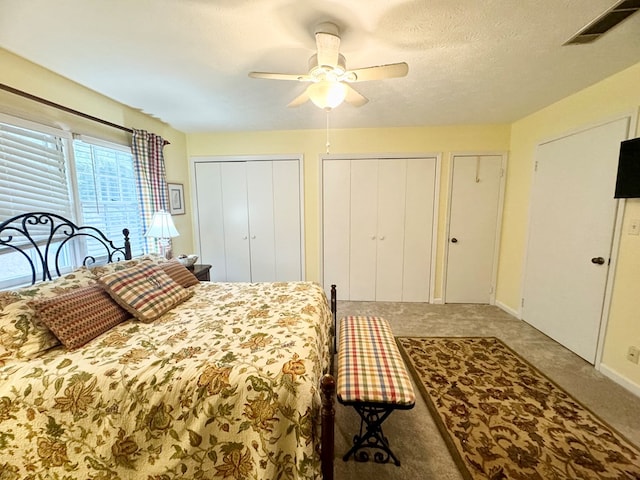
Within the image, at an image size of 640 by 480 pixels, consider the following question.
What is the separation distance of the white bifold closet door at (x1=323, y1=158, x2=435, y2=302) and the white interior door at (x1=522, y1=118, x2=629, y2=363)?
3.80 ft

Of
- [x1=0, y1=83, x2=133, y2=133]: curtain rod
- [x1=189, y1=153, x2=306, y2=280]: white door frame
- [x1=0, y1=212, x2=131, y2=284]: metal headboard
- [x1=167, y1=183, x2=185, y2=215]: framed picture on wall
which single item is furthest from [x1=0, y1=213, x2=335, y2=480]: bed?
[x1=189, y1=153, x2=306, y2=280]: white door frame

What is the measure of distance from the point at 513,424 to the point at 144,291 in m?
2.58

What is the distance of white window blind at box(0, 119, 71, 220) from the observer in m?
1.71

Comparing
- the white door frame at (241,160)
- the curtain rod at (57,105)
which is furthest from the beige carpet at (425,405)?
the curtain rod at (57,105)

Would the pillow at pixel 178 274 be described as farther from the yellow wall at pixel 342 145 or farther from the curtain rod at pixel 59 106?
the yellow wall at pixel 342 145

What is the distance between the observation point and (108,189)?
98.1 inches

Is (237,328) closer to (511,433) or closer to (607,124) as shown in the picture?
(511,433)

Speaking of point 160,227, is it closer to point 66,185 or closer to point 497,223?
point 66,185

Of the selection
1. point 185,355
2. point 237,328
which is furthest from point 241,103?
point 185,355

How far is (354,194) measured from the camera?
3666 mm

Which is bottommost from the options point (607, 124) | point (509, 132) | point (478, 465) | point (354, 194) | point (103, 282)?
point (478, 465)

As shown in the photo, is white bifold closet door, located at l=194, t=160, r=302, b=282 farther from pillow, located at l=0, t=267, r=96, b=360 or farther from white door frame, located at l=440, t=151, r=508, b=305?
pillow, located at l=0, t=267, r=96, b=360

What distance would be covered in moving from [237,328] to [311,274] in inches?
91.8

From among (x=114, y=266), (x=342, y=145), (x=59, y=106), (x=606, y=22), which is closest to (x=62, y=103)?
(x=59, y=106)
